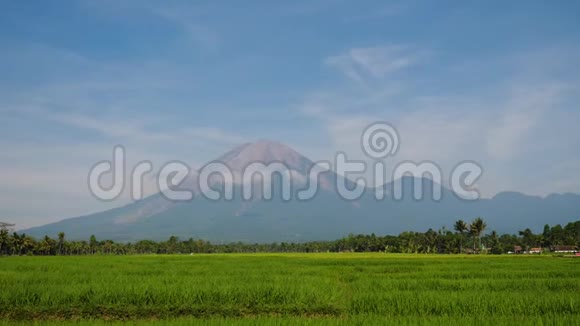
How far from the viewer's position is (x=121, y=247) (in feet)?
350

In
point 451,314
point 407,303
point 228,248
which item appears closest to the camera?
point 451,314

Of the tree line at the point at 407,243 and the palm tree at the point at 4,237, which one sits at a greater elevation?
the palm tree at the point at 4,237

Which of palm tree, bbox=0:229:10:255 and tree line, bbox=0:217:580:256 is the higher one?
palm tree, bbox=0:229:10:255

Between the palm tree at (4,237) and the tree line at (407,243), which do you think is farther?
the tree line at (407,243)

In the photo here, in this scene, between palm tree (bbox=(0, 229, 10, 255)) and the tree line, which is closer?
palm tree (bbox=(0, 229, 10, 255))

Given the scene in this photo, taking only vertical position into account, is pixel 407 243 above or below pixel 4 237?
below

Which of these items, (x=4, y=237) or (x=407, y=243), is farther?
(x=407, y=243)

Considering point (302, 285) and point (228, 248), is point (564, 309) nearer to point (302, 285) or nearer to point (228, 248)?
point (302, 285)

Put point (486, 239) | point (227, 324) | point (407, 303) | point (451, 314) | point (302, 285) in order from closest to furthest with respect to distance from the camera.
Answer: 1. point (227, 324)
2. point (451, 314)
3. point (407, 303)
4. point (302, 285)
5. point (486, 239)

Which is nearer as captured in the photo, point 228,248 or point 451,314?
point 451,314

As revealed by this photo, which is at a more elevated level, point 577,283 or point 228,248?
point 577,283

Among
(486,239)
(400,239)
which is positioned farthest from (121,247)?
(486,239)

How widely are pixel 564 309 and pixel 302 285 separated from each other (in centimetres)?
606

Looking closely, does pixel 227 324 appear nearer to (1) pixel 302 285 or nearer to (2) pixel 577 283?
(1) pixel 302 285
